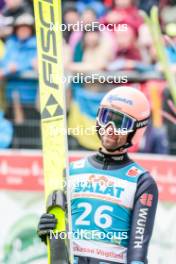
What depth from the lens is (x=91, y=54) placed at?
10438 mm

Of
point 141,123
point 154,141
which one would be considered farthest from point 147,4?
point 141,123

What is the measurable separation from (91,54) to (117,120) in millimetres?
4443

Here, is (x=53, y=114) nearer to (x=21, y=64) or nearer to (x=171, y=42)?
(x=171, y=42)

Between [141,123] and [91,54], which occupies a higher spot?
[141,123]

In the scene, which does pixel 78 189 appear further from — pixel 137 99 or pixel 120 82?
pixel 120 82

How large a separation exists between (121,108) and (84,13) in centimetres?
456

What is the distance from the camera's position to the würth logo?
5895 millimetres

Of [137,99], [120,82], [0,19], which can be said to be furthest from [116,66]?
[137,99]

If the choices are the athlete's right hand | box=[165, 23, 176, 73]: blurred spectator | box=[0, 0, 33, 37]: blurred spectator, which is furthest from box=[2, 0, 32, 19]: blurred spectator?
the athlete's right hand

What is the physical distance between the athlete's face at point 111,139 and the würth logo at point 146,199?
12.7 inches

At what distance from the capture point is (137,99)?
6113 mm

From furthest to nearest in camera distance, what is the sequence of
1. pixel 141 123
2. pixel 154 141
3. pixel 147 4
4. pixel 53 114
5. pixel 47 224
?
pixel 147 4 → pixel 154 141 → pixel 141 123 → pixel 53 114 → pixel 47 224

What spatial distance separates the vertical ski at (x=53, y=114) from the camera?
5660 mm

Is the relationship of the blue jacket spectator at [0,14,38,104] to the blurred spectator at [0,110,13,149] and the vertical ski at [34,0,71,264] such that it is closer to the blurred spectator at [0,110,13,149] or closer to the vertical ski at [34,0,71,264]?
the blurred spectator at [0,110,13,149]
